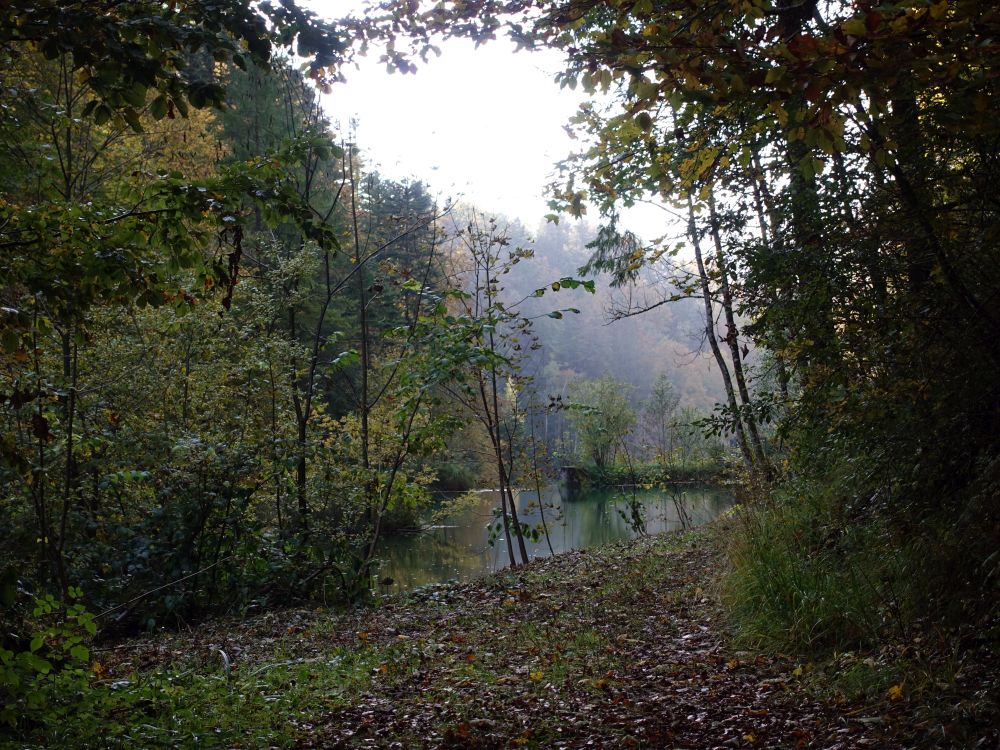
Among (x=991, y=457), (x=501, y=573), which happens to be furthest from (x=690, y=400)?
(x=991, y=457)

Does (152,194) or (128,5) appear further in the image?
Result: (152,194)

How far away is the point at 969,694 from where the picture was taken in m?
2.96

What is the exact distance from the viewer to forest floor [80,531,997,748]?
321cm

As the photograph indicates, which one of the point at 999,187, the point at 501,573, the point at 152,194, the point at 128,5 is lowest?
the point at 501,573

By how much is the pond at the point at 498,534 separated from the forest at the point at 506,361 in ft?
12.6

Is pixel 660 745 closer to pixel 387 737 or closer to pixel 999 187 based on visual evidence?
pixel 387 737

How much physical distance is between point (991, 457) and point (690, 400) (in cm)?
6021

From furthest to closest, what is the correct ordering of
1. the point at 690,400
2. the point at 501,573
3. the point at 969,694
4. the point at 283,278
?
the point at 690,400
the point at 283,278
the point at 501,573
the point at 969,694

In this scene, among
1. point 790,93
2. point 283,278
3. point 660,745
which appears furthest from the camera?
point 283,278

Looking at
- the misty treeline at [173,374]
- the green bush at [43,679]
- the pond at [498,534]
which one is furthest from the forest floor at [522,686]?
A: the pond at [498,534]

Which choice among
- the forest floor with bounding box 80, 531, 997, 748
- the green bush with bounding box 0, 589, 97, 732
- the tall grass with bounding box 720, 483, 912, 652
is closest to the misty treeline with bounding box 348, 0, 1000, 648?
the tall grass with bounding box 720, 483, 912, 652

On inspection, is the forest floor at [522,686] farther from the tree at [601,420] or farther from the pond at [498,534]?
the tree at [601,420]

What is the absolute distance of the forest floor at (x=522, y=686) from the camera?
321 centimetres

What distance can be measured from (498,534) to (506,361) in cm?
1019
